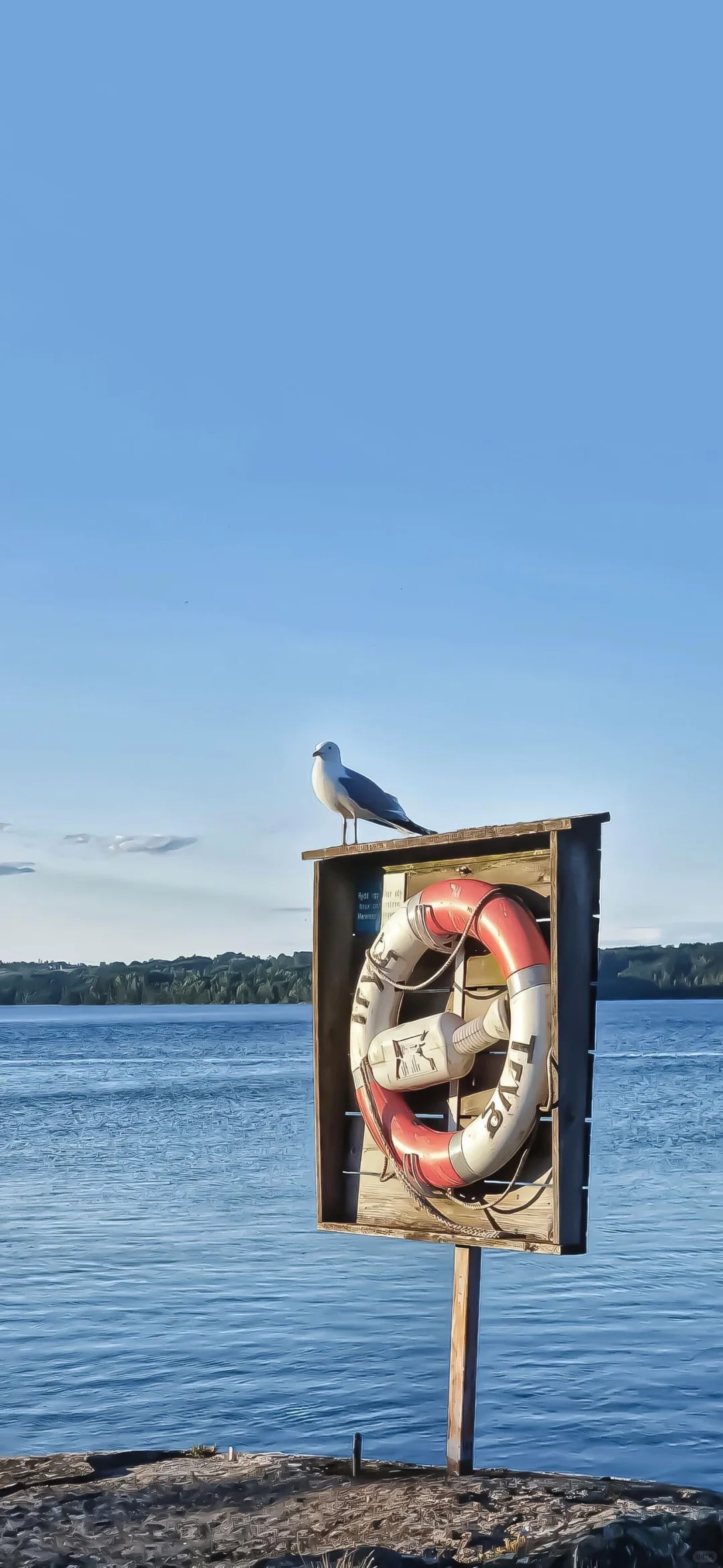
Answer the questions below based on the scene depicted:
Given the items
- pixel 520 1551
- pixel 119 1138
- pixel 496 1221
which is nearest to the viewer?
pixel 520 1551

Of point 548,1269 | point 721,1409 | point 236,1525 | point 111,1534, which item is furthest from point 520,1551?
point 548,1269

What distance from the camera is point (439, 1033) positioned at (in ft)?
15.5

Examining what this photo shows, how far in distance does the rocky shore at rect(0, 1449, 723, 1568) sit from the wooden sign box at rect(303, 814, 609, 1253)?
0.78m

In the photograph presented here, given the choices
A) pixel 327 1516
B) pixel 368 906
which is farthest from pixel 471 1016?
pixel 327 1516

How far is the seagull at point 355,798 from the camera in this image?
216 inches

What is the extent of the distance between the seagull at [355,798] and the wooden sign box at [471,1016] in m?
0.20

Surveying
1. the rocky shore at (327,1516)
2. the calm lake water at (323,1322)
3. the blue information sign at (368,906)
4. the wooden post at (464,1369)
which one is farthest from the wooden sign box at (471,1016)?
the calm lake water at (323,1322)

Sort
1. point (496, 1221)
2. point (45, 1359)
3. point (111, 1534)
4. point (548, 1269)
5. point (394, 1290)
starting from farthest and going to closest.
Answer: point (548, 1269) < point (394, 1290) < point (45, 1359) < point (496, 1221) < point (111, 1534)

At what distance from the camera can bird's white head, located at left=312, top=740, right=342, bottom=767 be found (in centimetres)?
557

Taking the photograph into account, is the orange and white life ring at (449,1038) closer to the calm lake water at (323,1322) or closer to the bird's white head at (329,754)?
the bird's white head at (329,754)

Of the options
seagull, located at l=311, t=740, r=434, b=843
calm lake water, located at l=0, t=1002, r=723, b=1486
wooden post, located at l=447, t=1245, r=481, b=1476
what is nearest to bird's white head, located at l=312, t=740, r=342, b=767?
seagull, located at l=311, t=740, r=434, b=843

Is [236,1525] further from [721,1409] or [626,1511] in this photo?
[721,1409]

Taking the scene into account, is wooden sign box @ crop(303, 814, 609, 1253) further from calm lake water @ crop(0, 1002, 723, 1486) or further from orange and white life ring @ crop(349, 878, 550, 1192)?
calm lake water @ crop(0, 1002, 723, 1486)

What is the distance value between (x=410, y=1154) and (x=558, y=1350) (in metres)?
4.51
